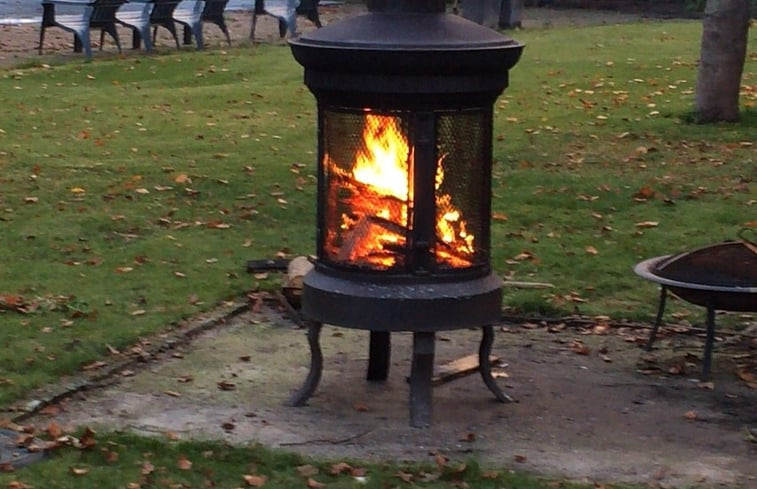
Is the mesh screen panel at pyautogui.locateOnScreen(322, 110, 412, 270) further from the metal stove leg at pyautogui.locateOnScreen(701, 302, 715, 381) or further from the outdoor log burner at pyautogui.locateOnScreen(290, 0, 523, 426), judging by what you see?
the metal stove leg at pyautogui.locateOnScreen(701, 302, 715, 381)

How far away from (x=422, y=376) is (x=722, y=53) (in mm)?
8422

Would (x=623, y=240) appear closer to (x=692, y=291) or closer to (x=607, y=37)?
(x=692, y=291)

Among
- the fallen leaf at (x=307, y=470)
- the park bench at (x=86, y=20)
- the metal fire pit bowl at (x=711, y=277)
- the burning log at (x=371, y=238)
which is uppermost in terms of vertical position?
the burning log at (x=371, y=238)

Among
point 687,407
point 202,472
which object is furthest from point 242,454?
point 687,407

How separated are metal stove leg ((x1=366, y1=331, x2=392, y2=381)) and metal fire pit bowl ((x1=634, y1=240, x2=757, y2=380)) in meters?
1.17

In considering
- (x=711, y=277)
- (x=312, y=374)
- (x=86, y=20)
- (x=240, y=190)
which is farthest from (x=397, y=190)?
(x=86, y=20)

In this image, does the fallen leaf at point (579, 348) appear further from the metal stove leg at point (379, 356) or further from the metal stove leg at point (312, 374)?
the metal stove leg at point (312, 374)

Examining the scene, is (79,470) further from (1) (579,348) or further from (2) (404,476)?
(1) (579,348)

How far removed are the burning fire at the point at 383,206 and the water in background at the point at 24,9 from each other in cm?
2258

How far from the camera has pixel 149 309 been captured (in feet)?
25.3

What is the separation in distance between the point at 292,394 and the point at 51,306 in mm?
1942

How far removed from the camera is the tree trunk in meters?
13.4

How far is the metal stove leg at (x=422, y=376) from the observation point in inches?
233

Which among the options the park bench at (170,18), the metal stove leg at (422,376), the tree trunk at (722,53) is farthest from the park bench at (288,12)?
the metal stove leg at (422,376)
